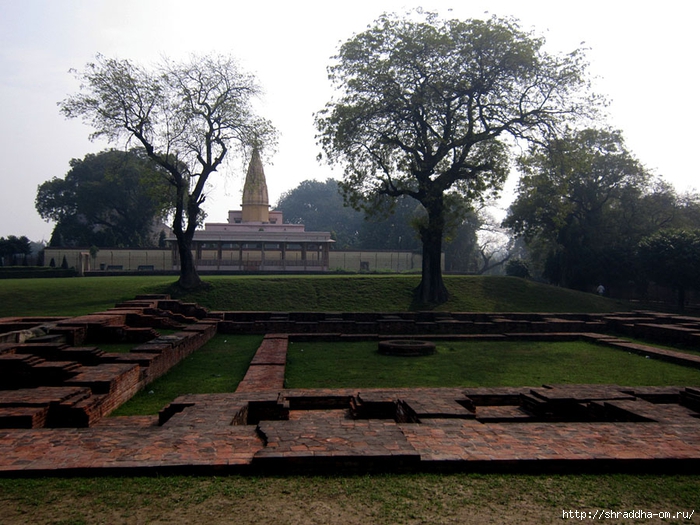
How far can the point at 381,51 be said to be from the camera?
19000 millimetres

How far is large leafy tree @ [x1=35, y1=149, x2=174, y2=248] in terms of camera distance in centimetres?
4381

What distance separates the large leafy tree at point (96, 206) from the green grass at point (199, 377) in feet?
116

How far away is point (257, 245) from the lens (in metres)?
36.0

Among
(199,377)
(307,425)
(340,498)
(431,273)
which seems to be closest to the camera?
(340,498)

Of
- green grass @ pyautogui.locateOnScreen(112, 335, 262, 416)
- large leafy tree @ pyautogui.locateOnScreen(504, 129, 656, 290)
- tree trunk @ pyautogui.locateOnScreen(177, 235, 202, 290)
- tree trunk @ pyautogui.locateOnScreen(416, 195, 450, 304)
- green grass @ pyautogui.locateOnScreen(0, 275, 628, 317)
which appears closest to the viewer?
green grass @ pyautogui.locateOnScreen(112, 335, 262, 416)

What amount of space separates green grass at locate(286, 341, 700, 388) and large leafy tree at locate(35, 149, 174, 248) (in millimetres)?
37037

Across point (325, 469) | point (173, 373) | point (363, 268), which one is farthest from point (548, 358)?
point (363, 268)

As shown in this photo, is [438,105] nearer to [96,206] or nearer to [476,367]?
[476,367]

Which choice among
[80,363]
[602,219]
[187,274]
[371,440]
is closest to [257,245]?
[187,274]

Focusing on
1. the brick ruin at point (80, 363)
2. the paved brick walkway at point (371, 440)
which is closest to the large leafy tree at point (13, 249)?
the brick ruin at point (80, 363)

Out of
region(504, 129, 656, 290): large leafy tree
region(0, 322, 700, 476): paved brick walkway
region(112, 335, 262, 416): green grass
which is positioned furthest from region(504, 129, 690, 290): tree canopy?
region(0, 322, 700, 476): paved brick walkway

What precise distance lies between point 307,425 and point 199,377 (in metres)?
4.18

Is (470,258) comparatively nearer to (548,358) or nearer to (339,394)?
(548,358)

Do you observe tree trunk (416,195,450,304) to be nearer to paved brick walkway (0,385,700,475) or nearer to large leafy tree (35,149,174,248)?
paved brick walkway (0,385,700,475)
